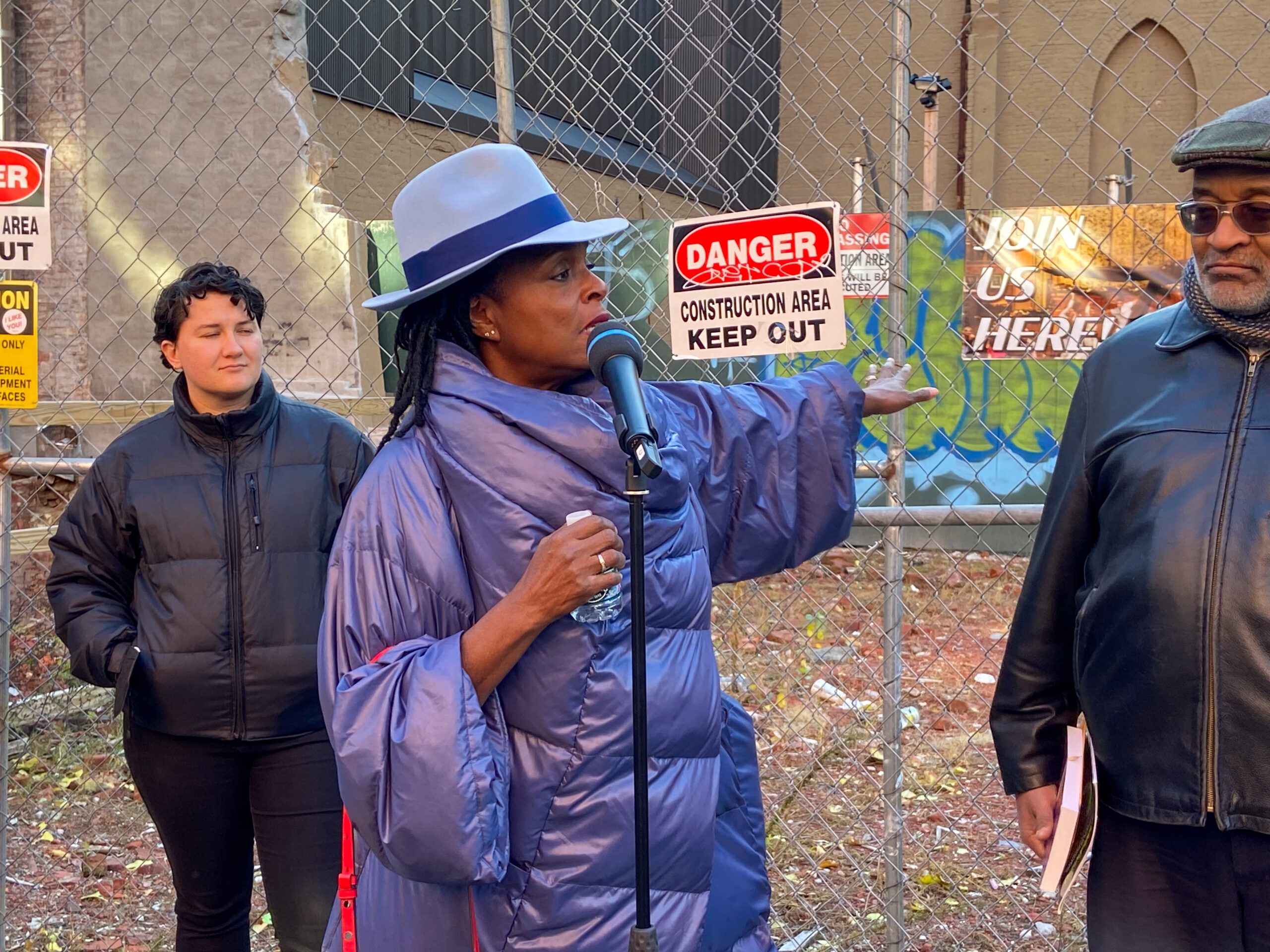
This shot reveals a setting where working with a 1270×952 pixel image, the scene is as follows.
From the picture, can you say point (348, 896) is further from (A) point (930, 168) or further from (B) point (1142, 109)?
(B) point (1142, 109)

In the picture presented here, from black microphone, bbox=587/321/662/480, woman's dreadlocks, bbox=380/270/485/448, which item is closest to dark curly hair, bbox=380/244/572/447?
woman's dreadlocks, bbox=380/270/485/448

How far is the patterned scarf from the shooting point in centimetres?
213

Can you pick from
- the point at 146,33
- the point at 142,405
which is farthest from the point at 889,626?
the point at 146,33

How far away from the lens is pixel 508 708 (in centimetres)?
211

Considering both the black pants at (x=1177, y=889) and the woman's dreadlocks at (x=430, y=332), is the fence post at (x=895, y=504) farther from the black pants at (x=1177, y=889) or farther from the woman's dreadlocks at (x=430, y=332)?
the woman's dreadlocks at (x=430, y=332)

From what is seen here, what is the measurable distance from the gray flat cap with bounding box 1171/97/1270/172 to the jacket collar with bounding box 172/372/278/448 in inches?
91.3

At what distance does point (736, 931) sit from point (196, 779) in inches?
66.5

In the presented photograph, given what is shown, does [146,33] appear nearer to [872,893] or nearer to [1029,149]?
[872,893]

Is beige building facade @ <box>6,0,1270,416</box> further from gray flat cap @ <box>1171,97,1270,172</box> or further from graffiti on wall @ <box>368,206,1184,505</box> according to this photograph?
gray flat cap @ <box>1171,97,1270,172</box>

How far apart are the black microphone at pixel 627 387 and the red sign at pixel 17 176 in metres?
2.68

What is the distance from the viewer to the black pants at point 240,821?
325cm

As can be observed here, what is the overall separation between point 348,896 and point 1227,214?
1973mm

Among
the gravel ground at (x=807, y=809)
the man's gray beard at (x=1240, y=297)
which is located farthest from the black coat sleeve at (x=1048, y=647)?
the gravel ground at (x=807, y=809)

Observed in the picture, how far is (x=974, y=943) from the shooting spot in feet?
13.6
